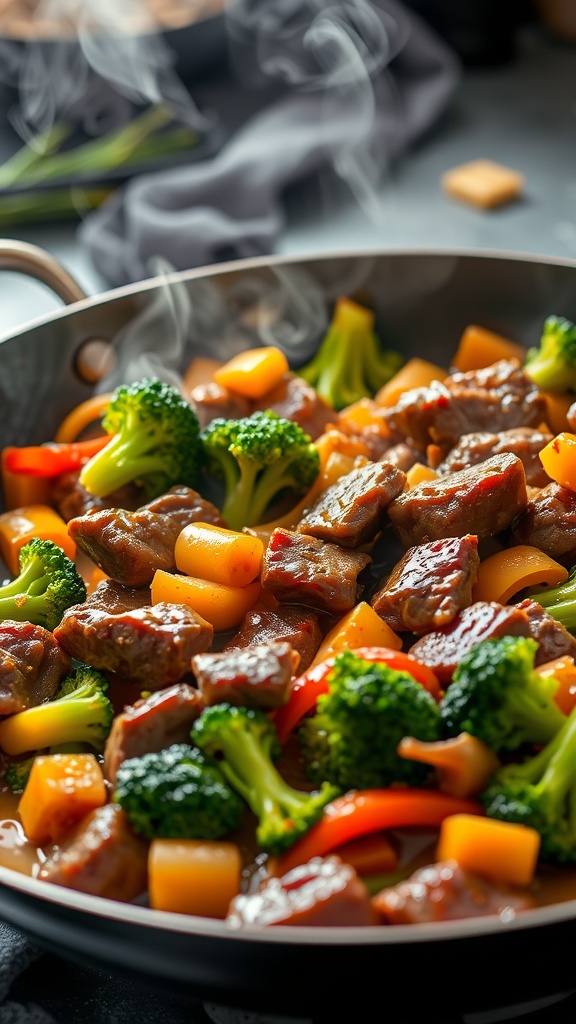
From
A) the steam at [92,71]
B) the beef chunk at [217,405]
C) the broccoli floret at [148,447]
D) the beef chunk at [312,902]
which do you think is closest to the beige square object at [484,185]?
the steam at [92,71]

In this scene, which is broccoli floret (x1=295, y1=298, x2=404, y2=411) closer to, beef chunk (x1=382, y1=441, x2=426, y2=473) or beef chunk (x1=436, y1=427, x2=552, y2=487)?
beef chunk (x1=382, y1=441, x2=426, y2=473)

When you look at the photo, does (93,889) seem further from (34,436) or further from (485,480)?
(34,436)

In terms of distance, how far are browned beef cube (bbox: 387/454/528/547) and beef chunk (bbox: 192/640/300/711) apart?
56cm

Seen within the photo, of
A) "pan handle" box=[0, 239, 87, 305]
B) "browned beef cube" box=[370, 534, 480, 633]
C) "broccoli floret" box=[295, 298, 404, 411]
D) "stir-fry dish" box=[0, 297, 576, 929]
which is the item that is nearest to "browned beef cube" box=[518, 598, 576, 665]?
"stir-fry dish" box=[0, 297, 576, 929]

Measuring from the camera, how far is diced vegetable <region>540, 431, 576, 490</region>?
8.00ft

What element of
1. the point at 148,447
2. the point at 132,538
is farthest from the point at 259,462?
the point at 132,538

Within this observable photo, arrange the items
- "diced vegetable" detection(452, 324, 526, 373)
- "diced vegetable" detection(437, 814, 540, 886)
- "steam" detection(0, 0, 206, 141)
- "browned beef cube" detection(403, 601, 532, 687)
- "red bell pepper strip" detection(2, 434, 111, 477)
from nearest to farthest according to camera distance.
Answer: "diced vegetable" detection(437, 814, 540, 886) → "browned beef cube" detection(403, 601, 532, 687) → "red bell pepper strip" detection(2, 434, 111, 477) → "diced vegetable" detection(452, 324, 526, 373) → "steam" detection(0, 0, 206, 141)

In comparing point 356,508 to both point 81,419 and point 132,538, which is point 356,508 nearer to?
point 132,538

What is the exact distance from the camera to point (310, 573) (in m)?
2.33

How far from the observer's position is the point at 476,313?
3.47 metres

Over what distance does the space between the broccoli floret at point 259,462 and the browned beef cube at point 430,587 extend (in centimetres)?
51

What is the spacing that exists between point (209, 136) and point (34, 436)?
2.55 meters

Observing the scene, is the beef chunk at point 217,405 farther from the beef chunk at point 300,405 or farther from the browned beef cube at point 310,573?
the browned beef cube at point 310,573

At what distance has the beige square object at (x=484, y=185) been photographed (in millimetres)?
4840
